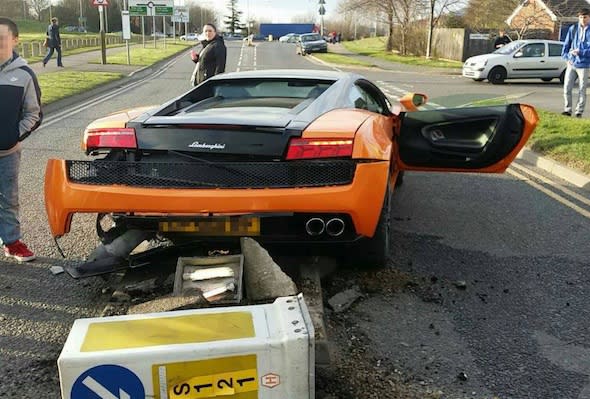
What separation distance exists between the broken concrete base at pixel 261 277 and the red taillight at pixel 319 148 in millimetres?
570

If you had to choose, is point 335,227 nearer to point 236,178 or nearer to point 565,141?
point 236,178

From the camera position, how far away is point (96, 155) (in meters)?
3.79

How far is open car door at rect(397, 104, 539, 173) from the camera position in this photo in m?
4.66

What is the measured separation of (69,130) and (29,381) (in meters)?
8.58

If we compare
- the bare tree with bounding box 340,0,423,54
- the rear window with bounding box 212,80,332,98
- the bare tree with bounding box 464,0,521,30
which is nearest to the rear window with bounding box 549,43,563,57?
the bare tree with bounding box 464,0,521,30

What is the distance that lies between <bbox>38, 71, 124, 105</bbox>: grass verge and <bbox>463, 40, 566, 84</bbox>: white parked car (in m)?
13.6

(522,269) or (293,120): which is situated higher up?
(293,120)

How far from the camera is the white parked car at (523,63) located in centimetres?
2164

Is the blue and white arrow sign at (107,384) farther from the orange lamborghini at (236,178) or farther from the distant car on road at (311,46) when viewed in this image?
the distant car on road at (311,46)

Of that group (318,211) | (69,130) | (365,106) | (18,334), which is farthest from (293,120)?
(69,130)

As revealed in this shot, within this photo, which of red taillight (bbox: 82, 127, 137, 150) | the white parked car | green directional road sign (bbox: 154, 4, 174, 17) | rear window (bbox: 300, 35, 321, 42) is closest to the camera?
red taillight (bbox: 82, 127, 137, 150)

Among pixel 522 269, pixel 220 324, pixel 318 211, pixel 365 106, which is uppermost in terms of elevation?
pixel 365 106

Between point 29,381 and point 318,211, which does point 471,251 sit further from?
point 29,381

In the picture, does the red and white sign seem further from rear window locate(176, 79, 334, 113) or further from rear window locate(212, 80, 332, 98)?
rear window locate(212, 80, 332, 98)
